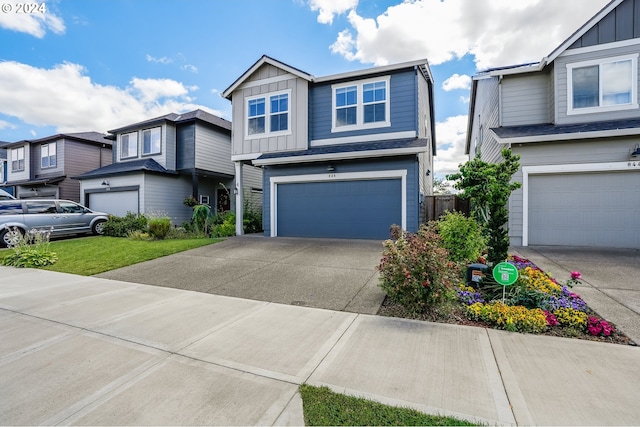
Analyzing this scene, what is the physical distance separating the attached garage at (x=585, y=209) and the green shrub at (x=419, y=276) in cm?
675

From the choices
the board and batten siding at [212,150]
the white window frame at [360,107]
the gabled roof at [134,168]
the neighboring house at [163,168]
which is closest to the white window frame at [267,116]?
Result: the white window frame at [360,107]

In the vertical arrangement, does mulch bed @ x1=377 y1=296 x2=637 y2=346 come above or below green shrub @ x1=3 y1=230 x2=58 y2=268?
below

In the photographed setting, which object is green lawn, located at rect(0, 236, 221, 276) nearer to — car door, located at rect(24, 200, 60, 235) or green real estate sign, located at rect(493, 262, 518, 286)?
car door, located at rect(24, 200, 60, 235)

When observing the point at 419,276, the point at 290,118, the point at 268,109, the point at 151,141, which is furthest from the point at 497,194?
the point at 151,141

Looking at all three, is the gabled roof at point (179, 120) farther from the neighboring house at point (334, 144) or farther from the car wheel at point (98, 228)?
the car wheel at point (98, 228)

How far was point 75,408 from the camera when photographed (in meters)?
2.25

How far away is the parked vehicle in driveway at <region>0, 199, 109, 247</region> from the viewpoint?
11.0m

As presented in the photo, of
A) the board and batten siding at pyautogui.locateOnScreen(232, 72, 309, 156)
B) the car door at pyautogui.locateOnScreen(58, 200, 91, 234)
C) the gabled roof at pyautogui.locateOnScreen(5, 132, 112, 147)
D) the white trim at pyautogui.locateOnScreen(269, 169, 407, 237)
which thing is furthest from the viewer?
the gabled roof at pyautogui.locateOnScreen(5, 132, 112, 147)

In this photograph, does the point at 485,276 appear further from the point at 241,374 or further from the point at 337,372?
the point at 241,374

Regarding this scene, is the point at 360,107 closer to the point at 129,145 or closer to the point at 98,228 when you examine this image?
the point at 98,228

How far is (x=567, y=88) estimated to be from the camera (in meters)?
9.21

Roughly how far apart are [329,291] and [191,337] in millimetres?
2444

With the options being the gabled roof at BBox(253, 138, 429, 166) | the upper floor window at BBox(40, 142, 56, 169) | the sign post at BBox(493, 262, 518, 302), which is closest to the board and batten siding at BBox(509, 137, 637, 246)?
the gabled roof at BBox(253, 138, 429, 166)

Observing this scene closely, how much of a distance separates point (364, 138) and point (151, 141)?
483 inches
